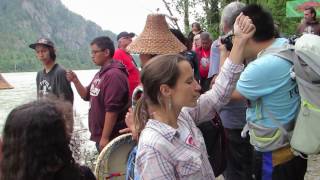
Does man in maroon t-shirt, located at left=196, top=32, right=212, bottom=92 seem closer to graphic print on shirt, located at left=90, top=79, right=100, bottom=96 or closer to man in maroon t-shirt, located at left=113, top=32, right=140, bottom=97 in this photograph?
man in maroon t-shirt, located at left=113, top=32, right=140, bottom=97

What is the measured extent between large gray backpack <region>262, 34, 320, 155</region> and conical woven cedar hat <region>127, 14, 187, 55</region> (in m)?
1.07

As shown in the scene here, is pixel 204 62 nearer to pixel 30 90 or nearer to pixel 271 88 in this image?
pixel 30 90

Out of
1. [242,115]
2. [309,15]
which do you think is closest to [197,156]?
[242,115]

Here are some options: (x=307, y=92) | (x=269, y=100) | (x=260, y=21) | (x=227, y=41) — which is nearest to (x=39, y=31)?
(x=227, y=41)

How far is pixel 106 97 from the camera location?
4.30 m

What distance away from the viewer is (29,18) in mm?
110750

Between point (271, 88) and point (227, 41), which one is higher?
point (227, 41)

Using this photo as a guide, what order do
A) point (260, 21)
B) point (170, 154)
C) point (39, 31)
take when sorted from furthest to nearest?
1. point (39, 31)
2. point (260, 21)
3. point (170, 154)

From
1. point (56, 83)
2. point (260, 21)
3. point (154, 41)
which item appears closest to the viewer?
point (260, 21)

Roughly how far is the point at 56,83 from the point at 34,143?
3524 millimetres

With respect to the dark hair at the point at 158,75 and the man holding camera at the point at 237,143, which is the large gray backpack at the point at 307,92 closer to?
the dark hair at the point at 158,75

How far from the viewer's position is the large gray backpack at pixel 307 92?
2574 millimetres

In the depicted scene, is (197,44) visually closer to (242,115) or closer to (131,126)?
(242,115)

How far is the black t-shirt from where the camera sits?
17.2 feet
